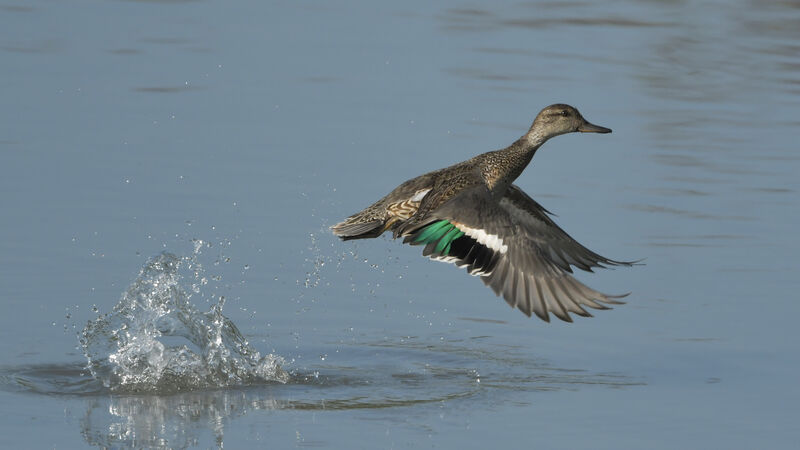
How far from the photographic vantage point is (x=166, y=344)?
28.4 feet

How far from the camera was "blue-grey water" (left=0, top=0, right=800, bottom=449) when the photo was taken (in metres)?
7.64

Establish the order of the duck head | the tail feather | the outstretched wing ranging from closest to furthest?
the outstretched wing → the tail feather → the duck head

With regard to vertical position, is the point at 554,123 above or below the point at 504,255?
above

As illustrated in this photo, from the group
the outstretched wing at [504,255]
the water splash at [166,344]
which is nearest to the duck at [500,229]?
the outstretched wing at [504,255]

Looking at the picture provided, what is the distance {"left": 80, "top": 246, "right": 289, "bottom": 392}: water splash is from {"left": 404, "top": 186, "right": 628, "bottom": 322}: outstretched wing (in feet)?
3.53

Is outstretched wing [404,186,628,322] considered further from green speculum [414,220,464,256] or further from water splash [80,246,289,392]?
water splash [80,246,289,392]

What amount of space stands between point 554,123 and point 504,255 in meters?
1.23

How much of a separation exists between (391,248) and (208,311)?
64.8 inches

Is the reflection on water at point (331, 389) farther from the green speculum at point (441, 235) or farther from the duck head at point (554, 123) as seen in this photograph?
the duck head at point (554, 123)

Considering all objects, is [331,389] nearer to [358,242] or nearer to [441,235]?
Answer: [441,235]

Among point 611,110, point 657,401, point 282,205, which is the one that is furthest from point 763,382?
point 611,110

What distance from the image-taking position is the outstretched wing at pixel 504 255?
7547 millimetres

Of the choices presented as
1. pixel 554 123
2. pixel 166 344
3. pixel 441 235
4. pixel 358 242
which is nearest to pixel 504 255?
pixel 441 235

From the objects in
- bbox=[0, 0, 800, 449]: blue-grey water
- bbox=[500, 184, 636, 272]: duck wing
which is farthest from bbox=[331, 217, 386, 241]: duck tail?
bbox=[500, 184, 636, 272]: duck wing
